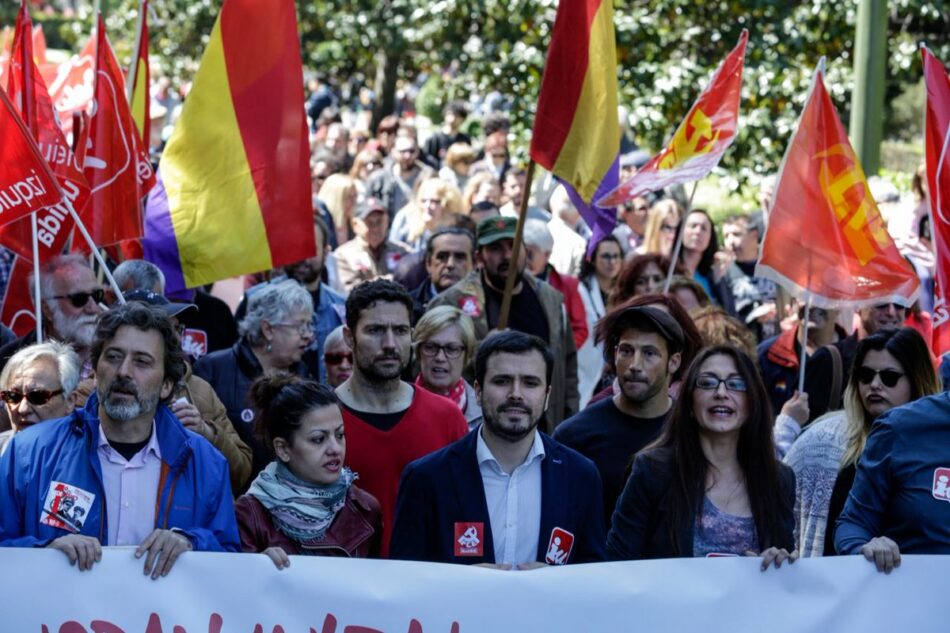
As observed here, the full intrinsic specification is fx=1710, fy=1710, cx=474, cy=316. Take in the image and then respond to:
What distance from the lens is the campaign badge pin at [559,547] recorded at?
5262 millimetres

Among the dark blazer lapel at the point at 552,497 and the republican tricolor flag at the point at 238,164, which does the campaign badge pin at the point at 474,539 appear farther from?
the republican tricolor flag at the point at 238,164

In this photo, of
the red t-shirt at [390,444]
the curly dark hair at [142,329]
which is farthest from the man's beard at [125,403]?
the red t-shirt at [390,444]

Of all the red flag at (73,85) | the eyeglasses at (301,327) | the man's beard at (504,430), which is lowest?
the man's beard at (504,430)

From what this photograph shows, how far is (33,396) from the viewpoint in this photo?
5734 millimetres

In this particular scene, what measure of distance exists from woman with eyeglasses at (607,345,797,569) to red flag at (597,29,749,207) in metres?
2.54

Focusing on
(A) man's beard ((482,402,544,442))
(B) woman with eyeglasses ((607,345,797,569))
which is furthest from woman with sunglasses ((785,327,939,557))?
(A) man's beard ((482,402,544,442))

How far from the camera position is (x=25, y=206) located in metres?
6.72

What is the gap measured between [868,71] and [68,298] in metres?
5.76

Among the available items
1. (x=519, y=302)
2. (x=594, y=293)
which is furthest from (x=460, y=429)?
(x=594, y=293)

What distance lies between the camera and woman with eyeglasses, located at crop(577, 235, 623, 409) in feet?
33.0

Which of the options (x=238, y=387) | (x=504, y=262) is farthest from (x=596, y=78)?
(x=238, y=387)

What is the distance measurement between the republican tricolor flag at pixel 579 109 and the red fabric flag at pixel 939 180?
58.9 inches

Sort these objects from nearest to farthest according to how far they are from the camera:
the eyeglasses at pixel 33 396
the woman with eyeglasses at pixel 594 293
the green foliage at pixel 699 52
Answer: the eyeglasses at pixel 33 396 → the woman with eyeglasses at pixel 594 293 → the green foliage at pixel 699 52

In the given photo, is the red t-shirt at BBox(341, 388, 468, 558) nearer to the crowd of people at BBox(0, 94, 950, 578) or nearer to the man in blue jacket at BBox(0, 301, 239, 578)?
the crowd of people at BBox(0, 94, 950, 578)
